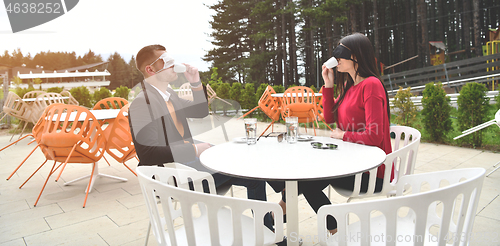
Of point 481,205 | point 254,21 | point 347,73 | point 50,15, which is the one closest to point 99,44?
point 50,15

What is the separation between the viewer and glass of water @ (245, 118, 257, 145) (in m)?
1.69

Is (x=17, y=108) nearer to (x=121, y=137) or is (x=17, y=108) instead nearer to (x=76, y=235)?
(x=121, y=137)

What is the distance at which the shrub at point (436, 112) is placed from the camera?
4.23 m

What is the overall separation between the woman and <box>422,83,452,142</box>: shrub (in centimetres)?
299

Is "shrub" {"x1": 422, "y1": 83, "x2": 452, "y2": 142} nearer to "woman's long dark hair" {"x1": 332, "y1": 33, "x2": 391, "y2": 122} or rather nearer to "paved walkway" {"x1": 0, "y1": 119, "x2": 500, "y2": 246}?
"paved walkway" {"x1": 0, "y1": 119, "x2": 500, "y2": 246}

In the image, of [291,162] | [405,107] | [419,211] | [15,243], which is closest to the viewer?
[419,211]

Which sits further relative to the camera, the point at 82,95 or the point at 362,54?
the point at 82,95

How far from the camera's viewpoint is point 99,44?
310 centimetres

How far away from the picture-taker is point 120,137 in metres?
2.78

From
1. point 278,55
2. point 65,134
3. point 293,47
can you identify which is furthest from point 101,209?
point 278,55

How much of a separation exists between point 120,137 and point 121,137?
0.02 m

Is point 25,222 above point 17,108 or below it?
below

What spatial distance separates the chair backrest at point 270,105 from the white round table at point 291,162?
3410 mm

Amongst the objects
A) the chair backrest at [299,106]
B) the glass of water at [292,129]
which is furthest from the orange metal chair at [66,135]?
the chair backrest at [299,106]
